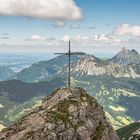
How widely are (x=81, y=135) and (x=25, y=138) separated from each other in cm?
894

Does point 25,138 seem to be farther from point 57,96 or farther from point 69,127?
point 57,96

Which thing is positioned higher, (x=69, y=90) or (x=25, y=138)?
(x=69, y=90)

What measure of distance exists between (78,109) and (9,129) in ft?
39.0

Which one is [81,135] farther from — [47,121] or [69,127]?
[47,121]

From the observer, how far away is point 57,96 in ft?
190

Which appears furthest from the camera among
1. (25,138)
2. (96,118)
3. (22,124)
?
(96,118)

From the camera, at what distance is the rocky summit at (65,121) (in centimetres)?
4909

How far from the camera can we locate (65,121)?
50.8m

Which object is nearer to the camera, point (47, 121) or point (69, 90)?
point (47, 121)

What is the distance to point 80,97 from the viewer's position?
5684 cm

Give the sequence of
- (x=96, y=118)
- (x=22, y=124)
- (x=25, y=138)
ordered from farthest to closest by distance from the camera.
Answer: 1. (x=96, y=118)
2. (x=22, y=124)
3. (x=25, y=138)

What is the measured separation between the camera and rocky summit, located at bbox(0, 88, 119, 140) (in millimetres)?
49094

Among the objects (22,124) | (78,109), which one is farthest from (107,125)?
(22,124)

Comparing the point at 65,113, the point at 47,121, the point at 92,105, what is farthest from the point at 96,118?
the point at 47,121
